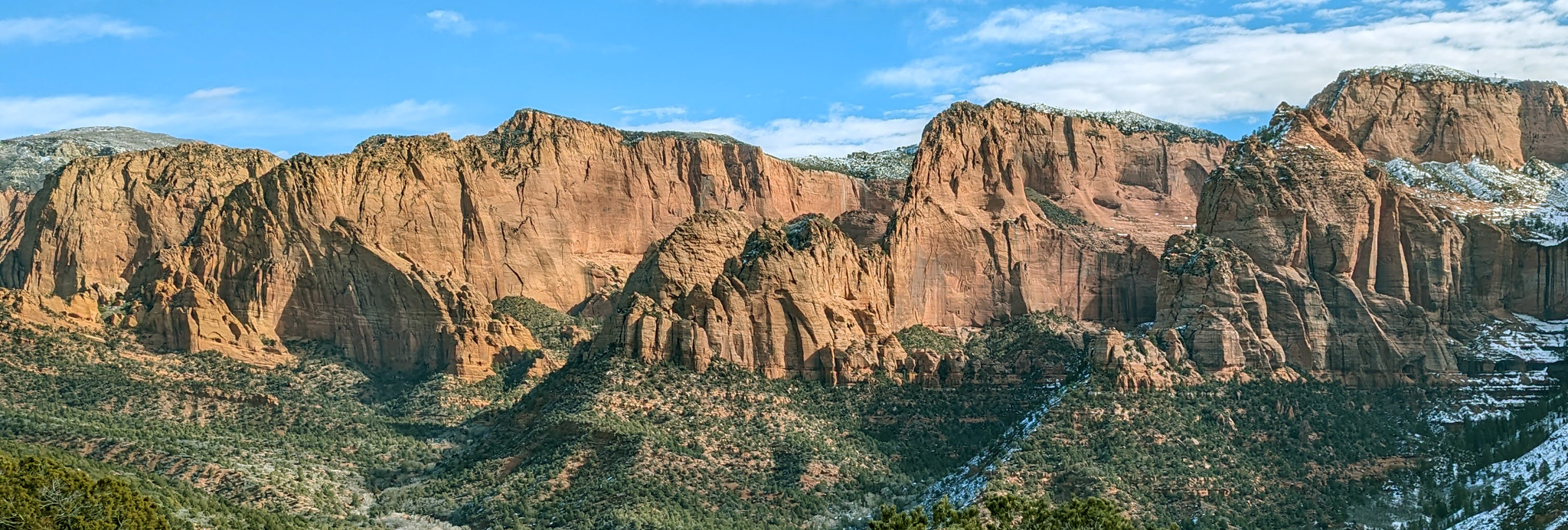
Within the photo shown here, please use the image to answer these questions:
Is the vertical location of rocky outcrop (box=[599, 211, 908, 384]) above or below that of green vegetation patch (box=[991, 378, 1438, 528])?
above

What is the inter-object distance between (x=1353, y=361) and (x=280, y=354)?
8436 cm

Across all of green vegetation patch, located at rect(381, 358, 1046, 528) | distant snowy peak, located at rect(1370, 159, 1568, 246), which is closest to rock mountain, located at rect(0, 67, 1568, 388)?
distant snowy peak, located at rect(1370, 159, 1568, 246)

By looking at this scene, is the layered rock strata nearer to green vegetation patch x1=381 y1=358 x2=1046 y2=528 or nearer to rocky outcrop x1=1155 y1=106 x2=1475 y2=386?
rocky outcrop x1=1155 y1=106 x2=1475 y2=386

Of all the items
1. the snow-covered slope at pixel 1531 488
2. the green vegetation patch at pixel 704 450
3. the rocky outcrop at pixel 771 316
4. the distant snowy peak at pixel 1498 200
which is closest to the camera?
the snow-covered slope at pixel 1531 488

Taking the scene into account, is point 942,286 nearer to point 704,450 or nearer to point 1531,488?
point 704,450

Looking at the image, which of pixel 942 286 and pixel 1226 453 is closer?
pixel 1226 453

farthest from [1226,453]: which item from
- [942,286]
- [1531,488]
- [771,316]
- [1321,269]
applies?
[942,286]

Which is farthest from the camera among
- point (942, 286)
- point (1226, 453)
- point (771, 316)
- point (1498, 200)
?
point (942, 286)

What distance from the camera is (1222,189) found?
17975cm

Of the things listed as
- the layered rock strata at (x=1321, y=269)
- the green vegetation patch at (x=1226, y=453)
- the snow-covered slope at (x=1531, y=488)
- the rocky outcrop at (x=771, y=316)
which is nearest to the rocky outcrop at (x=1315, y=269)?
the layered rock strata at (x=1321, y=269)

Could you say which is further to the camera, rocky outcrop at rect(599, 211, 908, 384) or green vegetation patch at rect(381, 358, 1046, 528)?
rocky outcrop at rect(599, 211, 908, 384)

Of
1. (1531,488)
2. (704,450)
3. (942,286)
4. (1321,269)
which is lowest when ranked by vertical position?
(1531,488)

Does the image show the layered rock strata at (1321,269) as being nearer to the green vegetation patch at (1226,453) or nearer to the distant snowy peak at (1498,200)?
the distant snowy peak at (1498,200)

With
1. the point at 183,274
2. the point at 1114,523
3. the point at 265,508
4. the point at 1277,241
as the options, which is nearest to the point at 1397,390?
the point at 1277,241
